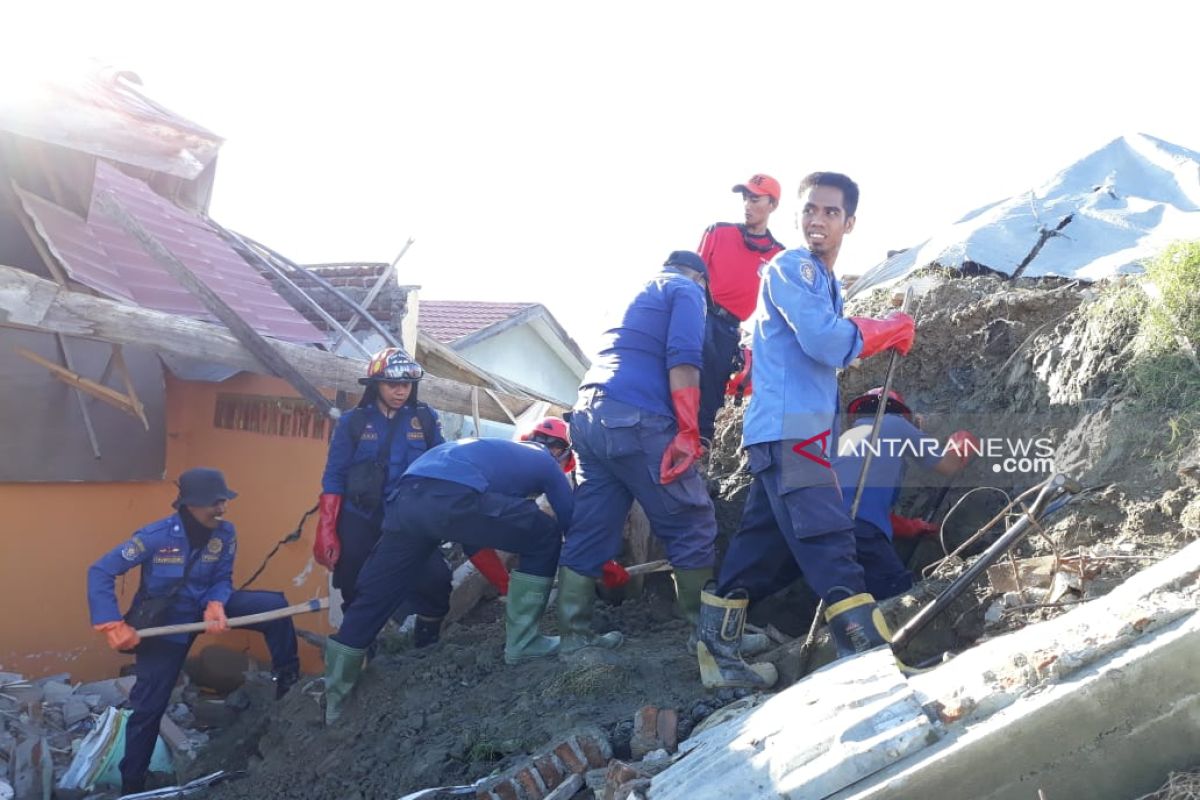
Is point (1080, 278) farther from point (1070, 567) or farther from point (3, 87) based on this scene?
point (3, 87)

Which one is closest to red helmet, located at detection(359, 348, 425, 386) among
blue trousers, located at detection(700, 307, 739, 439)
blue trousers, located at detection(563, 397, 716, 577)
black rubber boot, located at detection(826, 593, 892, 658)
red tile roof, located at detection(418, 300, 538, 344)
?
blue trousers, located at detection(563, 397, 716, 577)

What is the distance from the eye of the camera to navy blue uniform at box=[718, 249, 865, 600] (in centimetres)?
354

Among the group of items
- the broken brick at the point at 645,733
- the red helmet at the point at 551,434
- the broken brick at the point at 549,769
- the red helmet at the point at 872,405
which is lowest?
the broken brick at the point at 549,769

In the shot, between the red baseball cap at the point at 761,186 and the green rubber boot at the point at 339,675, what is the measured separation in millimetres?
3051

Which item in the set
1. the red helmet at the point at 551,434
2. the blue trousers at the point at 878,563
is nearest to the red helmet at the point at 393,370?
the red helmet at the point at 551,434

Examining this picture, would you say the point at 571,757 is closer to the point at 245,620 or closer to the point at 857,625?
the point at 857,625

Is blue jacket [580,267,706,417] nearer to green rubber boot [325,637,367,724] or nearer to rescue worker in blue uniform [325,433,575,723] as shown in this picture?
rescue worker in blue uniform [325,433,575,723]

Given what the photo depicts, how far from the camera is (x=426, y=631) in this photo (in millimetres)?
5445

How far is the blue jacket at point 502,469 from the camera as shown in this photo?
466 centimetres

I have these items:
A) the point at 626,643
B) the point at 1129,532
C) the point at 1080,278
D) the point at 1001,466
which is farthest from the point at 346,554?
the point at 1080,278

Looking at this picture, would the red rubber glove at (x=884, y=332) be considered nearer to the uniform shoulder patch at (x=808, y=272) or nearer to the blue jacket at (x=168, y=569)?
the uniform shoulder patch at (x=808, y=272)

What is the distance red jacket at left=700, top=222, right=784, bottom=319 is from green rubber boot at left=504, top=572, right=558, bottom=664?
1.83 m

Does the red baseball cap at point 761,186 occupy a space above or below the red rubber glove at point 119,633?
above

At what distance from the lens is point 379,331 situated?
8.27 meters
